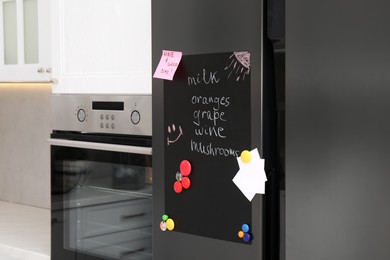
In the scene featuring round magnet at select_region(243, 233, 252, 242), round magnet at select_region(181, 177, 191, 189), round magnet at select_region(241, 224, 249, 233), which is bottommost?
round magnet at select_region(243, 233, 252, 242)

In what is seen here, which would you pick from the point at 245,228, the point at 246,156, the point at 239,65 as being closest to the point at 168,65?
the point at 239,65

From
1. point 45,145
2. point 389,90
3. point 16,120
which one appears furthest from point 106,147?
point 16,120

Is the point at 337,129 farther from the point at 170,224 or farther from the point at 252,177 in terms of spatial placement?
the point at 170,224

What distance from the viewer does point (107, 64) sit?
209cm

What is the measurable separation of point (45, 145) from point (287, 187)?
2.06 metres

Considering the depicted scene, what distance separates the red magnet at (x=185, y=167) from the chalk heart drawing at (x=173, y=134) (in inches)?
2.7

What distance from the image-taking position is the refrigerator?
1.56 meters

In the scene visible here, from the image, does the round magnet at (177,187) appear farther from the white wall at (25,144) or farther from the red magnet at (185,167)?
the white wall at (25,144)

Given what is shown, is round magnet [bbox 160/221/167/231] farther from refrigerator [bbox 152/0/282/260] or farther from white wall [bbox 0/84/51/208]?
white wall [bbox 0/84/51/208]

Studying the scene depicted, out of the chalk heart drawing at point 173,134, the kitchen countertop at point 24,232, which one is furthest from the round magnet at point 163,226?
the kitchen countertop at point 24,232

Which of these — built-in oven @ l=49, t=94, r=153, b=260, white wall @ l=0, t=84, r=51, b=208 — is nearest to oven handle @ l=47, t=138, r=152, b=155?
built-in oven @ l=49, t=94, r=153, b=260

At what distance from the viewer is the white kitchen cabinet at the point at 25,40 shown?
8.50 ft

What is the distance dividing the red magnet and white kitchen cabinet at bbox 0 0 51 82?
43.0 inches

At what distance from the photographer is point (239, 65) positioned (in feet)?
5.24
